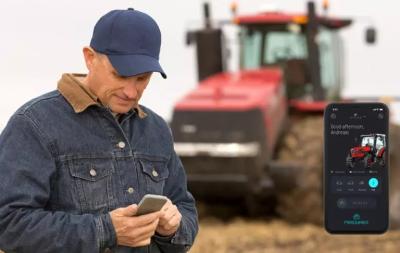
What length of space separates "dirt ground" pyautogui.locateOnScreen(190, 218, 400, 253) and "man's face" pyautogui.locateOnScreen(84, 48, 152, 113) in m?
6.29

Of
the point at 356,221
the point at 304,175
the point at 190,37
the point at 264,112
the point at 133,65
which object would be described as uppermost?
the point at 133,65

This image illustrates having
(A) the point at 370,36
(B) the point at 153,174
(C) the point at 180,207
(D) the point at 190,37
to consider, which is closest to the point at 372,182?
(C) the point at 180,207

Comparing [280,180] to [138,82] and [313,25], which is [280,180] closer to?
[313,25]

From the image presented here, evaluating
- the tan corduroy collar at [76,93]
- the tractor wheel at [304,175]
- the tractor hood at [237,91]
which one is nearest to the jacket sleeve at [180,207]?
the tan corduroy collar at [76,93]

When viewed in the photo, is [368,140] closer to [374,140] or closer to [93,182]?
[374,140]

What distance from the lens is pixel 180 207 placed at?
2832 millimetres

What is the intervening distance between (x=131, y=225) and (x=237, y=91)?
765cm

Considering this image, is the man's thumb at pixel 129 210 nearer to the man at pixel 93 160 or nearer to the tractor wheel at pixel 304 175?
the man at pixel 93 160

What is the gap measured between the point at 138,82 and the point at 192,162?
7.07m

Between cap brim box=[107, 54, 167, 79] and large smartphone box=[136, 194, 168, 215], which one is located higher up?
cap brim box=[107, 54, 167, 79]

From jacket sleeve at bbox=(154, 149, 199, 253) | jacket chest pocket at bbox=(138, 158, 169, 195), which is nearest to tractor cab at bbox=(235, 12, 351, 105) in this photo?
jacket sleeve at bbox=(154, 149, 199, 253)

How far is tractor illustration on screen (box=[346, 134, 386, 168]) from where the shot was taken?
335cm

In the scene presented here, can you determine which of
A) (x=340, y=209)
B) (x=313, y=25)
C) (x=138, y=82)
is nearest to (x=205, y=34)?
(x=313, y=25)

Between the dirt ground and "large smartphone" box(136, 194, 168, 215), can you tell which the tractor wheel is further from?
"large smartphone" box(136, 194, 168, 215)
